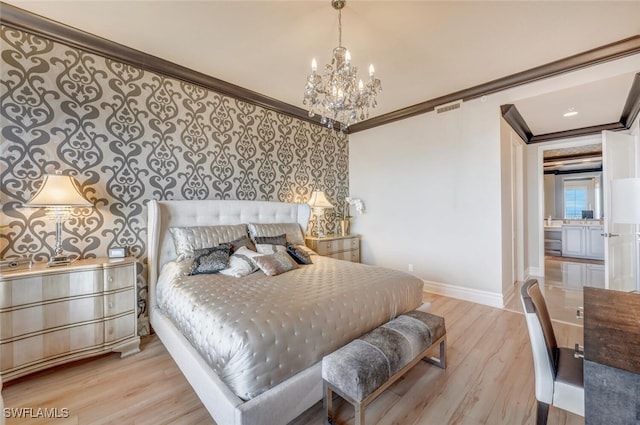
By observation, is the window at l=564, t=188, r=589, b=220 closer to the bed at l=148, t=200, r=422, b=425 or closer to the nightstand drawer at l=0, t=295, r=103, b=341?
the bed at l=148, t=200, r=422, b=425

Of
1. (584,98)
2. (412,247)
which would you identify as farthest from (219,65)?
(584,98)

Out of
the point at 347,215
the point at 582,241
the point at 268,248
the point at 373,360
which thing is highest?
the point at 347,215

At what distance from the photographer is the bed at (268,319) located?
1394mm

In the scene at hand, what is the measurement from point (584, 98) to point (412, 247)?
2889 millimetres

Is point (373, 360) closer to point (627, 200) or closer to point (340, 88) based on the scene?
point (340, 88)

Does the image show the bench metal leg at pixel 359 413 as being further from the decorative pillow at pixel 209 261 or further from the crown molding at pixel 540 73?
the crown molding at pixel 540 73

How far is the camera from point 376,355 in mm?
1589

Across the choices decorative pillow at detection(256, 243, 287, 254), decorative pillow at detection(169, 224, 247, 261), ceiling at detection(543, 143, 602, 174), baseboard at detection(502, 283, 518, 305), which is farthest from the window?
decorative pillow at detection(169, 224, 247, 261)

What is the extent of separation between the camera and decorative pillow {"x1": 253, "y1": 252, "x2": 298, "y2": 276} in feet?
8.23

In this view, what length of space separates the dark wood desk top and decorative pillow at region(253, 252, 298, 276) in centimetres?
211

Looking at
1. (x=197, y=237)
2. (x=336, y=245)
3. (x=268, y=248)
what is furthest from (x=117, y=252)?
(x=336, y=245)

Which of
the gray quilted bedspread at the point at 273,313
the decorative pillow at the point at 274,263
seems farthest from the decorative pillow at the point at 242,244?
the gray quilted bedspread at the point at 273,313

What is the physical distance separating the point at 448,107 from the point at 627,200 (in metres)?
2.25

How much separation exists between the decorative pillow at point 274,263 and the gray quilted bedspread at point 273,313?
0.24 ft
